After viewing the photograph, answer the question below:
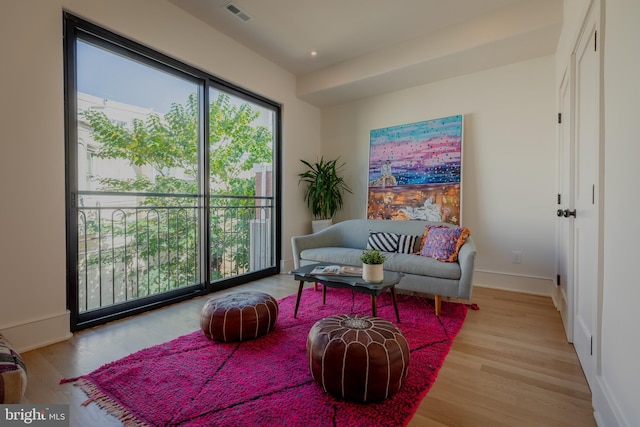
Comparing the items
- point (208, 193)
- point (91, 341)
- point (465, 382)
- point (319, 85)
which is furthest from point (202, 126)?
point (465, 382)

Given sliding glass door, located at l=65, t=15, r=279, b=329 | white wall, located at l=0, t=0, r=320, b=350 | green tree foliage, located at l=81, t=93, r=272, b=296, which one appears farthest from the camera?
green tree foliage, located at l=81, t=93, r=272, b=296

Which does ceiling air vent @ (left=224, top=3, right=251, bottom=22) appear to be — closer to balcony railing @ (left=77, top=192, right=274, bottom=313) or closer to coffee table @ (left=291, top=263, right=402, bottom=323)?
balcony railing @ (left=77, top=192, right=274, bottom=313)

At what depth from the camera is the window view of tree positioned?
8.07ft

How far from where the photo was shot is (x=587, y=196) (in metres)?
1.69

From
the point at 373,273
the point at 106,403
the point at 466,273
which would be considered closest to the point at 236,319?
the point at 106,403

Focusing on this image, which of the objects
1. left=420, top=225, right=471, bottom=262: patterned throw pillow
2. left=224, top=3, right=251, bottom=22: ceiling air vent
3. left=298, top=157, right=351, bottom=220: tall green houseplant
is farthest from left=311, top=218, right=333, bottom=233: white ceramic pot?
left=224, top=3, right=251, bottom=22: ceiling air vent

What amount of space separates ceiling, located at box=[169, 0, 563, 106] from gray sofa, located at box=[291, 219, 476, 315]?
1863mm

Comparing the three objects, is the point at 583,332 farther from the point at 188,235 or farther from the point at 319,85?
the point at 319,85

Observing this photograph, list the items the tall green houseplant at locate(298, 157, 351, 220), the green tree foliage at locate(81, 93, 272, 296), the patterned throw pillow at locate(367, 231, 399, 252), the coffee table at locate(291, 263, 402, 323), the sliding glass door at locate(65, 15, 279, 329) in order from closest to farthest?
the coffee table at locate(291, 263, 402, 323)
the sliding glass door at locate(65, 15, 279, 329)
the green tree foliage at locate(81, 93, 272, 296)
the patterned throw pillow at locate(367, 231, 399, 252)
the tall green houseplant at locate(298, 157, 351, 220)

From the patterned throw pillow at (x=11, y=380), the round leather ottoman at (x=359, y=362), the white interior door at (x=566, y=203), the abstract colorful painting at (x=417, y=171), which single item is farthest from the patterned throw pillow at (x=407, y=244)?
the patterned throw pillow at (x=11, y=380)

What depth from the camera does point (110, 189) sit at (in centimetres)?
255

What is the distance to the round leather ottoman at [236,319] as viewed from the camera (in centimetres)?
198

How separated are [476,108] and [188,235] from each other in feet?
12.1

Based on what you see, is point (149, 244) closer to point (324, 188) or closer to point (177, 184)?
point (177, 184)
